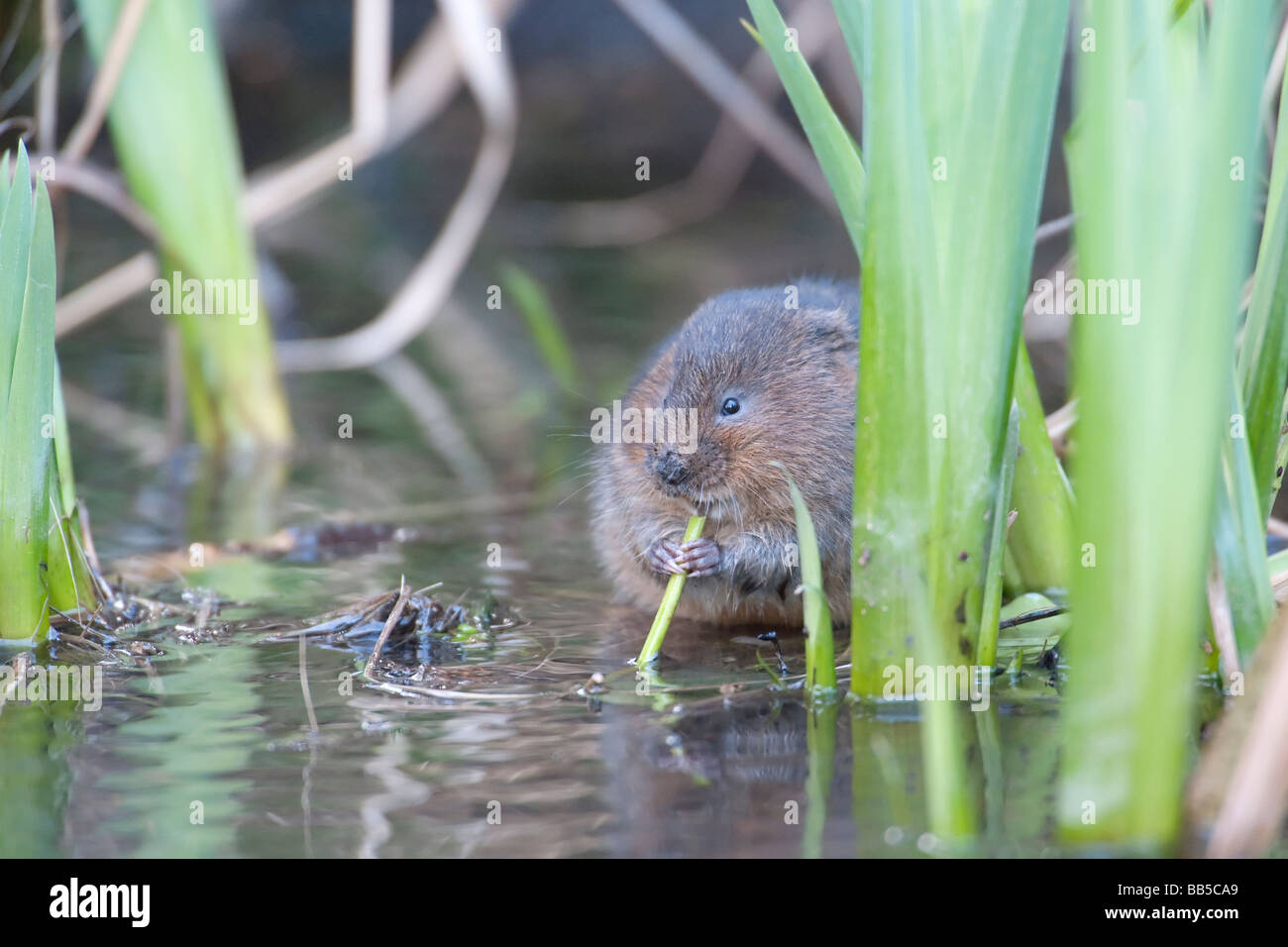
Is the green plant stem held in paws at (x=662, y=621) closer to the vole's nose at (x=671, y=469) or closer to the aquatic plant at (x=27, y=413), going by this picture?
the vole's nose at (x=671, y=469)

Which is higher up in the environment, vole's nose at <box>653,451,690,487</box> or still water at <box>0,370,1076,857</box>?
vole's nose at <box>653,451,690,487</box>

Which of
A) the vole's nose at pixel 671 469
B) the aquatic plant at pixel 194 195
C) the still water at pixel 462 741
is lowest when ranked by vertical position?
the still water at pixel 462 741

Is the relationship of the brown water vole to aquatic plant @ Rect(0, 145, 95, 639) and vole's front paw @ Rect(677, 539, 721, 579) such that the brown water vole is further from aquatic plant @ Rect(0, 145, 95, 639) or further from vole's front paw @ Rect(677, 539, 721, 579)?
aquatic plant @ Rect(0, 145, 95, 639)

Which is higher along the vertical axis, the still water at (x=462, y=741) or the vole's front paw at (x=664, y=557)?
the vole's front paw at (x=664, y=557)

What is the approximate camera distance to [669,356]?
12.7ft

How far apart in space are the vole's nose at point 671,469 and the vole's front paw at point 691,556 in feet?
0.52

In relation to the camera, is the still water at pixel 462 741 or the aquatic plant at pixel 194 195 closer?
the still water at pixel 462 741

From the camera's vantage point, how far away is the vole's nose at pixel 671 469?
136 inches

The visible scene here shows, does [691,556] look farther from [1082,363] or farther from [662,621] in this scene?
[1082,363]

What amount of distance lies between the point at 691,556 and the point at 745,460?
0.28 metres

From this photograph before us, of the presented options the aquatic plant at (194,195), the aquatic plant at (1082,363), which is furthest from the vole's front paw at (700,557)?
the aquatic plant at (194,195)

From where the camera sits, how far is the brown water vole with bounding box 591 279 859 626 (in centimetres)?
353

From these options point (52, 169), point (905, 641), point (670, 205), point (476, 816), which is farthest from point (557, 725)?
point (670, 205)

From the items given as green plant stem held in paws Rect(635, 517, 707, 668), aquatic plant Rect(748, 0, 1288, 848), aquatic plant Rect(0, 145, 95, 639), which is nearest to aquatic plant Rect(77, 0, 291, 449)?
aquatic plant Rect(0, 145, 95, 639)
